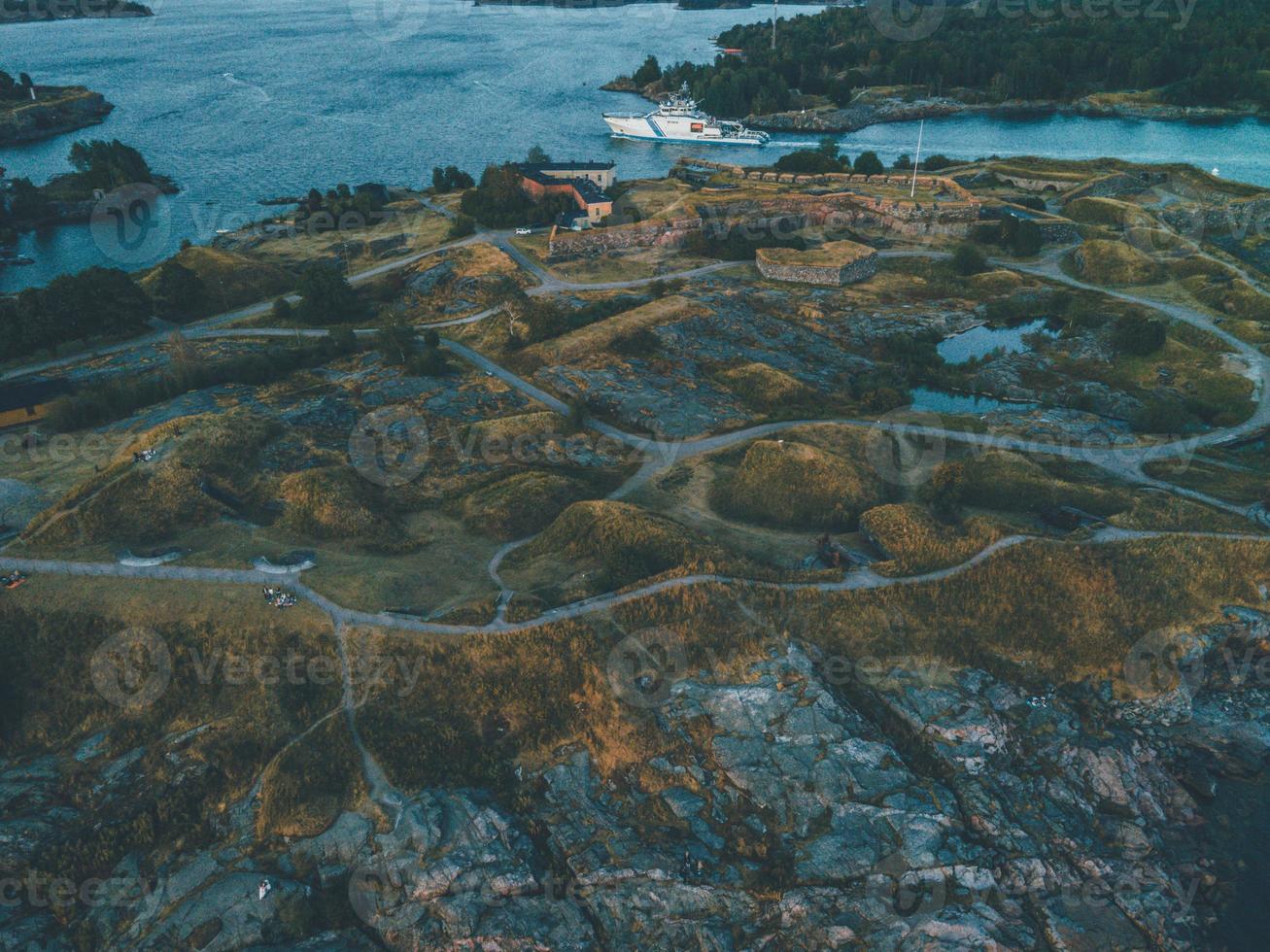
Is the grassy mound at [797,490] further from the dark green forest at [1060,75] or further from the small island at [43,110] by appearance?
the small island at [43,110]

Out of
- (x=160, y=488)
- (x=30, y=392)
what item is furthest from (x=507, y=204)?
(x=160, y=488)

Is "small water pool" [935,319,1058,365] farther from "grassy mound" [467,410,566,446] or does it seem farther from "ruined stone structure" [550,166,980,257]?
"grassy mound" [467,410,566,446]

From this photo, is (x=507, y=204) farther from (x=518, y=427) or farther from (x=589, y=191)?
(x=518, y=427)

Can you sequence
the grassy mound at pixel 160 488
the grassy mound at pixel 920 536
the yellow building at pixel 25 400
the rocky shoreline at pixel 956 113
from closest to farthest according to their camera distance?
the grassy mound at pixel 920 536, the grassy mound at pixel 160 488, the yellow building at pixel 25 400, the rocky shoreline at pixel 956 113

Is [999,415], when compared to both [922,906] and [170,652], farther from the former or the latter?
[170,652]

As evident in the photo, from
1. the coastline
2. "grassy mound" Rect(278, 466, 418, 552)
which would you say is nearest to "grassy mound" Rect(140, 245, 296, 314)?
"grassy mound" Rect(278, 466, 418, 552)

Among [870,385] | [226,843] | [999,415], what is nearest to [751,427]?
[870,385]

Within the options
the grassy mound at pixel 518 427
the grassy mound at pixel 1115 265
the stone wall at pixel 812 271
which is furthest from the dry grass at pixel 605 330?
the grassy mound at pixel 1115 265
